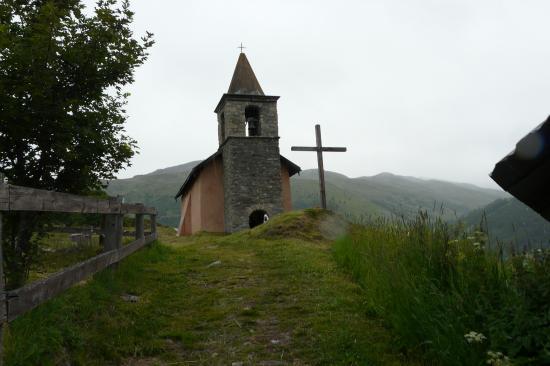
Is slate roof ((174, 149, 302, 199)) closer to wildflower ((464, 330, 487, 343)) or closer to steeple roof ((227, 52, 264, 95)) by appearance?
steeple roof ((227, 52, 264, 95))

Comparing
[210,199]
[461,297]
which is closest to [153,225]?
[461,297]

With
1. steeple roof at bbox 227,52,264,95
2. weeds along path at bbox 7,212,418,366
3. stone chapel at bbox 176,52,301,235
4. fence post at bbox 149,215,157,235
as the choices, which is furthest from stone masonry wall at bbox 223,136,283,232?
weeds along path at bbox 7,212,418,366

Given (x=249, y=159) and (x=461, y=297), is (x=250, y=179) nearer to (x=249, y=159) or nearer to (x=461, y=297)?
(x=249, y=159)

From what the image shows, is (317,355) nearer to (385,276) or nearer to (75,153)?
(385,276)

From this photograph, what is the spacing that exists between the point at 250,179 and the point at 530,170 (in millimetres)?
20243

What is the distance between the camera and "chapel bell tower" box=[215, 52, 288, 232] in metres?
22.3

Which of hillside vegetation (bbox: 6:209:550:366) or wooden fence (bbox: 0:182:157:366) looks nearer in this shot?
wooden fence (bbox: 0:182:157:366)

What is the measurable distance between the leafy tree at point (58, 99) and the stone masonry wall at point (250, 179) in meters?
15.6

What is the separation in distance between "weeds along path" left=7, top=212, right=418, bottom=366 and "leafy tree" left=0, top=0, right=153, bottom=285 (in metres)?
1.42

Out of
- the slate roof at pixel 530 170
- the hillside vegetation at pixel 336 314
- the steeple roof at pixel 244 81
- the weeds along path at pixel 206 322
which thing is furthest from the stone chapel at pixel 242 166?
the slate roof at pixel 530 170

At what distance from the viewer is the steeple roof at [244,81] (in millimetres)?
23484

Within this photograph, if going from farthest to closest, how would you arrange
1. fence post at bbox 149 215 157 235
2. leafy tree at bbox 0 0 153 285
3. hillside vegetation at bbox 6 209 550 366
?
fence post at bbox 149 215 157 235 < leafy tree at bbox 0 0 153 285 < hillside vegetation at bbox 6 209 550 366

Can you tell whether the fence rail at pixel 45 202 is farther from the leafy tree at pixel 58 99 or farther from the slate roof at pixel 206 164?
the slate roof at pixel 206 164

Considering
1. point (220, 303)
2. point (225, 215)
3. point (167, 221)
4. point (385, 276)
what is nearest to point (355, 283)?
point (385, 276)
